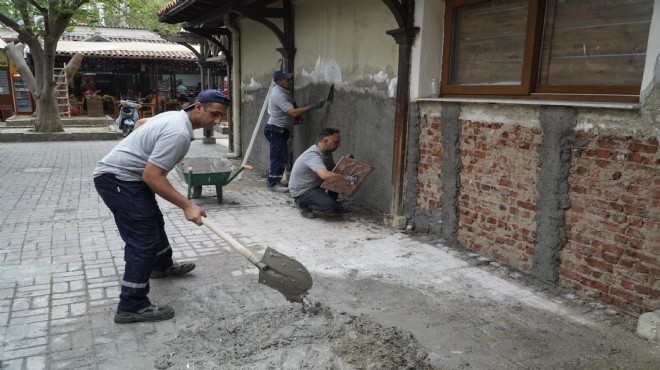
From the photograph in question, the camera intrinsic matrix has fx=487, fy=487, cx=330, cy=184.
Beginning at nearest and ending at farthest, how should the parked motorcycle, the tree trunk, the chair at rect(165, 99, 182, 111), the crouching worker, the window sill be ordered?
the window sill → the crouching worker → the tree trunk → the parked motorcycle → the chair at rect(165, 99, 182, 111)

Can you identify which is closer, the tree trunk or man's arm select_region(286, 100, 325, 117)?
man's arm select_region(286, 100, 325, 117)

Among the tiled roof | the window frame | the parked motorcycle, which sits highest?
the tiled roof

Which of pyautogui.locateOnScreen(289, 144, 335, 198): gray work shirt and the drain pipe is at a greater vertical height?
the drain pipe

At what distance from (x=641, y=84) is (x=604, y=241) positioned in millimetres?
1160

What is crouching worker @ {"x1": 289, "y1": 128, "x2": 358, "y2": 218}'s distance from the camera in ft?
19.7

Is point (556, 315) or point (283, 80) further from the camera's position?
point (283, 80)

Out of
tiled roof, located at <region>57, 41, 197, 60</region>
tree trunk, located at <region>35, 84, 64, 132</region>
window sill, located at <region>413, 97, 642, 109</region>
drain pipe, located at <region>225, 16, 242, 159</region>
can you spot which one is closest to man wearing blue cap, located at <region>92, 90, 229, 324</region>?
window sill, located at <region>413, 97, 642, 109</region>

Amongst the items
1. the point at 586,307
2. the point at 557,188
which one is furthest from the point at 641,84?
the point at 586,307

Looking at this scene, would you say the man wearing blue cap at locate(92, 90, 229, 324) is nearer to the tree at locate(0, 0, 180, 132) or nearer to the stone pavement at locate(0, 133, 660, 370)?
the stone pavement at locate(0, 133, 660, 370)

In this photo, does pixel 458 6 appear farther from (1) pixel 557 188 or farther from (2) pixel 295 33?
(2) pixel 295 33

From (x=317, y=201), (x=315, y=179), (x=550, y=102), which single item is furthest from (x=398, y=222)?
(x=550, y=102)

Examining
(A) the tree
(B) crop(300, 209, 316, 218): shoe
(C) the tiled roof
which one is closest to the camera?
(B) crop(300, 209, 316, 218): shoe

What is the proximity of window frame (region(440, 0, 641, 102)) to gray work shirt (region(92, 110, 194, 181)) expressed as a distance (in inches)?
114

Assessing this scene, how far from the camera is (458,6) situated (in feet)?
16.3
